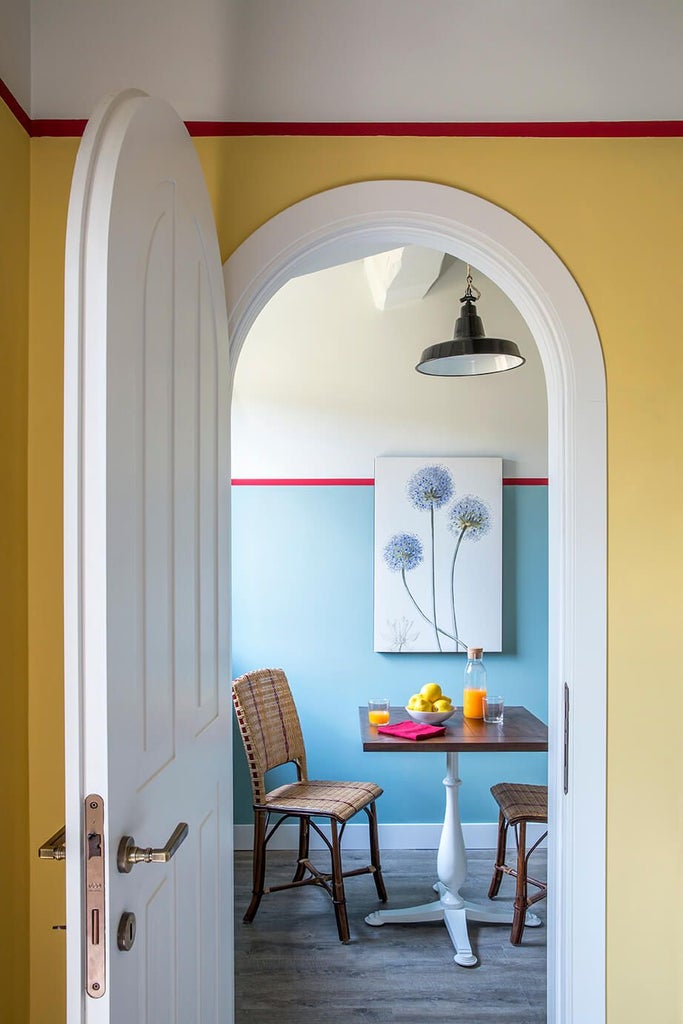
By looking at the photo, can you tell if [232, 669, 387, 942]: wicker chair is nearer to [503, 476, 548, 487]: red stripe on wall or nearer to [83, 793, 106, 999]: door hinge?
[503, 476, 548, 487]: red stripe on wall

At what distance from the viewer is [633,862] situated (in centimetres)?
191

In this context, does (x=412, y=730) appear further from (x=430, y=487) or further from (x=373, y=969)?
(x=430, y=487)

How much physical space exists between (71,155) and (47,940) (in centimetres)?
177

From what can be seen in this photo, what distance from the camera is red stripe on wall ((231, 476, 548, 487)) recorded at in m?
4.28

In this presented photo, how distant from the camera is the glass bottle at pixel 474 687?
353 centimetres

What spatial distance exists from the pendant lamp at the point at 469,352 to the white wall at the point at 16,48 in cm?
153

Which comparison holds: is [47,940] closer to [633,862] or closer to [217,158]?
[633,862]

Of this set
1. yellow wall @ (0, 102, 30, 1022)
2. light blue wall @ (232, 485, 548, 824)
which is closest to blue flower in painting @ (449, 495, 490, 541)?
light blue wall @ (232, 485, 548, 824)

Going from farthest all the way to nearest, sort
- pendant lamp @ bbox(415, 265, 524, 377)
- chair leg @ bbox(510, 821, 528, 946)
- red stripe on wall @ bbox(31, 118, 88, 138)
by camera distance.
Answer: chair leg @ bbox(510, 821, 528, 946) → pendant lamp @ bbox(415, 265, 524, 377) → red stripe on wall @ bbox(31, 118, 88, 138)

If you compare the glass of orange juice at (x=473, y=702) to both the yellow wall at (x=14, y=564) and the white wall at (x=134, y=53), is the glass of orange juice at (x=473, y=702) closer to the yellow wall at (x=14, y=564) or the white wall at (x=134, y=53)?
the yellow wall at (x=14, y=564)

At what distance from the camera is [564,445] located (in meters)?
1.95

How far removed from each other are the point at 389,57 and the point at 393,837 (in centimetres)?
360

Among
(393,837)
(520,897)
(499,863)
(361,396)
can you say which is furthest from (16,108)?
(393,837)

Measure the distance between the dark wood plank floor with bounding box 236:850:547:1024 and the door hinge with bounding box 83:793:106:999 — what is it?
1.90m
